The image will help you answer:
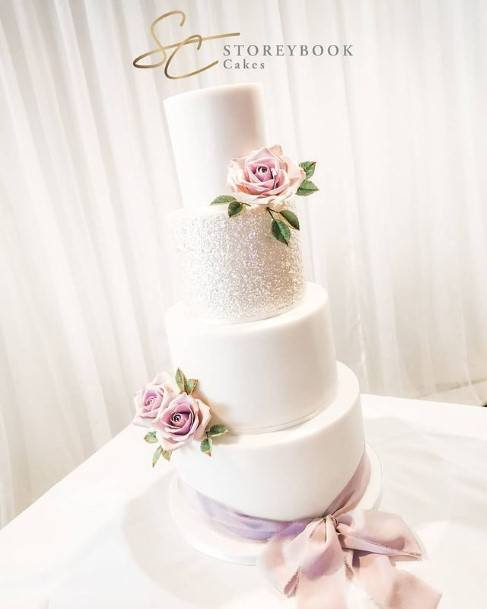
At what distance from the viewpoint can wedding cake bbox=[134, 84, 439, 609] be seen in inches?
36.3

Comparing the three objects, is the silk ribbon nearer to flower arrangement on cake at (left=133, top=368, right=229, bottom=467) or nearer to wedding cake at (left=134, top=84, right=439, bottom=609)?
wedding cake at (left=134, top=84, right=439, bottom=609)

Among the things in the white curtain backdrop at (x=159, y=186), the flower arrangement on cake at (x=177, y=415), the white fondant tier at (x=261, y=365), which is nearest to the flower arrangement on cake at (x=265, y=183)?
the white fondant tier at (x=261, y=365)

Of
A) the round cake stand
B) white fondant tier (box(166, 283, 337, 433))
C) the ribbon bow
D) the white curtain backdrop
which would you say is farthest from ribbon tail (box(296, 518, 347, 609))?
the white curtain backdrop

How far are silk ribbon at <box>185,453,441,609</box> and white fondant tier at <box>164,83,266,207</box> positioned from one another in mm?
681

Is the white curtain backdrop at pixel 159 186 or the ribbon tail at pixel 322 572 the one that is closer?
the ribbon tail at pixel 322 572

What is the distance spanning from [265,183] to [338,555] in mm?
705

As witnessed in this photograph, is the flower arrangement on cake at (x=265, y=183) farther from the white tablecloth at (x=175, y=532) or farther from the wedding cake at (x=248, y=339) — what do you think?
the white tablecloth at (x=175, y=532)

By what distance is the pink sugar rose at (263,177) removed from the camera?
0.87 m

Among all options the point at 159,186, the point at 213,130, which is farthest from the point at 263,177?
the point at 159,186

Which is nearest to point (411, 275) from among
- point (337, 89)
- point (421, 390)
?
point (421, 390)

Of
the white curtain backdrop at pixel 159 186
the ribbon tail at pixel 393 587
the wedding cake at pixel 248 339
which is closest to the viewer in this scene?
Result: the ribbon tail at pixel 393 587

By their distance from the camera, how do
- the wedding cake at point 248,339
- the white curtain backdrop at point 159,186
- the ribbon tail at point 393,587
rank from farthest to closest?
the white curtain backdrop at point 159,186, the wedding cake at point 248,339, the ribbon tail at point 393,587

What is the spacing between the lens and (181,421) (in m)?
0.95

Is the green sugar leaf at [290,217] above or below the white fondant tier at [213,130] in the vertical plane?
below
